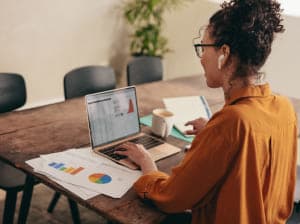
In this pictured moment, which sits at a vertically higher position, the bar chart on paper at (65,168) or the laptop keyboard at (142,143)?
the laptop keyboard at (142,143)

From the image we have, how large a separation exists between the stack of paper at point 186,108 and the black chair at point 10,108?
2.66 ft

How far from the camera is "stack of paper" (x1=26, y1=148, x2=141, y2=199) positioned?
1.57 metres

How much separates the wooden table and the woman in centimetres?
10

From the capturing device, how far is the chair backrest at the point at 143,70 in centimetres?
315

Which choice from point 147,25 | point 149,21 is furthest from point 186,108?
point 149,21

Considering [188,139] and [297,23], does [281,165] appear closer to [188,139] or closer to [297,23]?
[188,139]

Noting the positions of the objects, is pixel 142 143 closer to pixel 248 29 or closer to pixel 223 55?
pixel 223 55

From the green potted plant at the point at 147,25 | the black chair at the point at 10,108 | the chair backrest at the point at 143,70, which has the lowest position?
the black chair at the point at 10,108

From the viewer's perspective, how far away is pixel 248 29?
1.29 m

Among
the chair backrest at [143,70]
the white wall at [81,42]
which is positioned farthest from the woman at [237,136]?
the white wall at [81,42]

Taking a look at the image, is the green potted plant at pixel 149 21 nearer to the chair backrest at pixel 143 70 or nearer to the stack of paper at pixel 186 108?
the chair backrest at pixel 143 70

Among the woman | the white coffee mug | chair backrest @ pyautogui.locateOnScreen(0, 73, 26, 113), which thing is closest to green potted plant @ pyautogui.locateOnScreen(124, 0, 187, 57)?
chair backrest @ pyautogui.locateOnScreen(0, 73, 26, 113)

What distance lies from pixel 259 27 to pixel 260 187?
468mm

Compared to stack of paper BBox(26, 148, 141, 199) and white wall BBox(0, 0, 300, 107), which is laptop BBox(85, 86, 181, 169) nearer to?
stack of paper BBox(26, 148, 141, 199)
